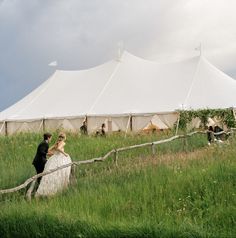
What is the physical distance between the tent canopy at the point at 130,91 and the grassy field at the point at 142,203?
2193 cm

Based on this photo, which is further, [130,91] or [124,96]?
[130,91]

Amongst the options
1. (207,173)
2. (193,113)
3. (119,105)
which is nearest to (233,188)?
(207,173)

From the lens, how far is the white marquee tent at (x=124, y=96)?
36125 mm

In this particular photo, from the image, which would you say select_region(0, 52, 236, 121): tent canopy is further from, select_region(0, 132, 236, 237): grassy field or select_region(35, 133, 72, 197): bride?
select_region(0, 132, 236, 237): grassy field

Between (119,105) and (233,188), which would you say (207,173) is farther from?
(119,105)

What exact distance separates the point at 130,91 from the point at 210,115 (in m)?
6.72

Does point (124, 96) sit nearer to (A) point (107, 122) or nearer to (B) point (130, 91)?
(B) point (130, 91)

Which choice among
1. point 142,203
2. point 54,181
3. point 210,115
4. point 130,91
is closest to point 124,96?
point 130,91

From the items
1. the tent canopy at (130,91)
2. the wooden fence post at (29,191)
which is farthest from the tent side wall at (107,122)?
the wooden fence post at (29,191)

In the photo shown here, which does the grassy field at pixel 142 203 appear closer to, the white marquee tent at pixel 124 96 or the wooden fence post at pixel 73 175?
the wooden fence post at pixel 73 175

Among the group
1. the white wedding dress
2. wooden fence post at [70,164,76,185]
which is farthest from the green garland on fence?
the white wedding dress

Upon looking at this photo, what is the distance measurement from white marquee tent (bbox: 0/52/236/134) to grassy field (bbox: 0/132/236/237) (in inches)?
849

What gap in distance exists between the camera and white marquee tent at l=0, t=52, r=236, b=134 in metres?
36.1

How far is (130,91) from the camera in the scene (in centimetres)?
3878
